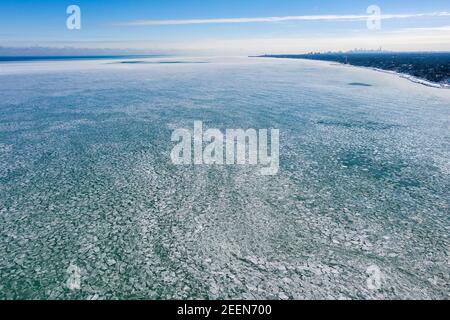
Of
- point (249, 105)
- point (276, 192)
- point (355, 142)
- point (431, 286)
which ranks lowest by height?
point (431, 286)

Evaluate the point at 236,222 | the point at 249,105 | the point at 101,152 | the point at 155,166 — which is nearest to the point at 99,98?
the point at 249,105

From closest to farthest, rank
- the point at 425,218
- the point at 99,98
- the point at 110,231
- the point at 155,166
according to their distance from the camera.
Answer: the point at 110,231, the point at 425,218, the point at 155,166, the point at 99,98

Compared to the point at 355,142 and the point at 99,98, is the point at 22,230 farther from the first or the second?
the point at 99,98

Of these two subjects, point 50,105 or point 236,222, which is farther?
point 50,105

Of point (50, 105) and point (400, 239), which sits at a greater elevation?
point (50, 105)

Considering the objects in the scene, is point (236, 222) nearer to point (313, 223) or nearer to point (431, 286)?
point (313, 223)

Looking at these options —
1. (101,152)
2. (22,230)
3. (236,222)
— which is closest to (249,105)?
(101,152)

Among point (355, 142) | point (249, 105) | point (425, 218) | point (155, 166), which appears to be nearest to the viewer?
point (425, 218)
